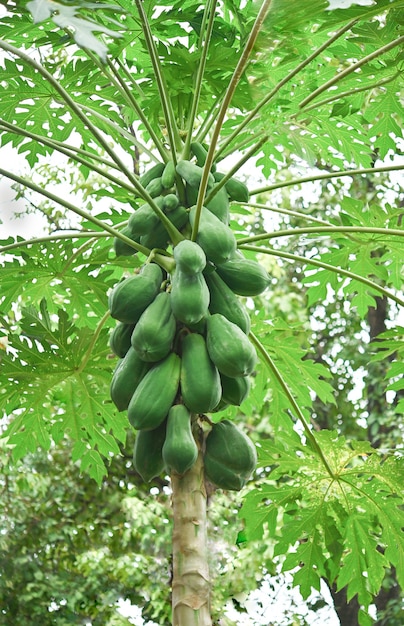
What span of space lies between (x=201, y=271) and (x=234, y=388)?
0.26 meters

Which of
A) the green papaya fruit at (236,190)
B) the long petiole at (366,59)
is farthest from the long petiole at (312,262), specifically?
the long petiole at (366,59)

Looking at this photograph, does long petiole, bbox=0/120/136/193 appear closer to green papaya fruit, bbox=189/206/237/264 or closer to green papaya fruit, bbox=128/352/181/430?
green papaya fruit, bbox=189/206/237/264

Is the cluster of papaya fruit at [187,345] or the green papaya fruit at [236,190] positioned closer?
the cluster of papaya fruit at [187,345]

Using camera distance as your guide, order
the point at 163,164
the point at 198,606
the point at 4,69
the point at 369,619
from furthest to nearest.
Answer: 1. the point at 369,619
2. the point at 4,69
3. the point at 163,164
4. the point at 198,606

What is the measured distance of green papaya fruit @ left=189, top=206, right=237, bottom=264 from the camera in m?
1.67

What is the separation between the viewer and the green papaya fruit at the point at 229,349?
156 centimetres

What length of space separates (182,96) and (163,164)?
241 mm

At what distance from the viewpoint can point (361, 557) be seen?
2291mm

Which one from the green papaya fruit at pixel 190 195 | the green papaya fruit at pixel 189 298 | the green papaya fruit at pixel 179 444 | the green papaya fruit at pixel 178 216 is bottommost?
the green papaya fruit at pixel 179 444

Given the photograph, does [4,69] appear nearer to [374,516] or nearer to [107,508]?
[374,516]

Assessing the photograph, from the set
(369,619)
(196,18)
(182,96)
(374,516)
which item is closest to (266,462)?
(374,516)

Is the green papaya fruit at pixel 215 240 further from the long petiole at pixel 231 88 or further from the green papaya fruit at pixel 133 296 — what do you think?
the green papaya fruit at pixel 133 296

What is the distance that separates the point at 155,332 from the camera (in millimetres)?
1587

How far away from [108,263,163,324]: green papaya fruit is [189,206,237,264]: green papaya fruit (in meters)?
0.14
